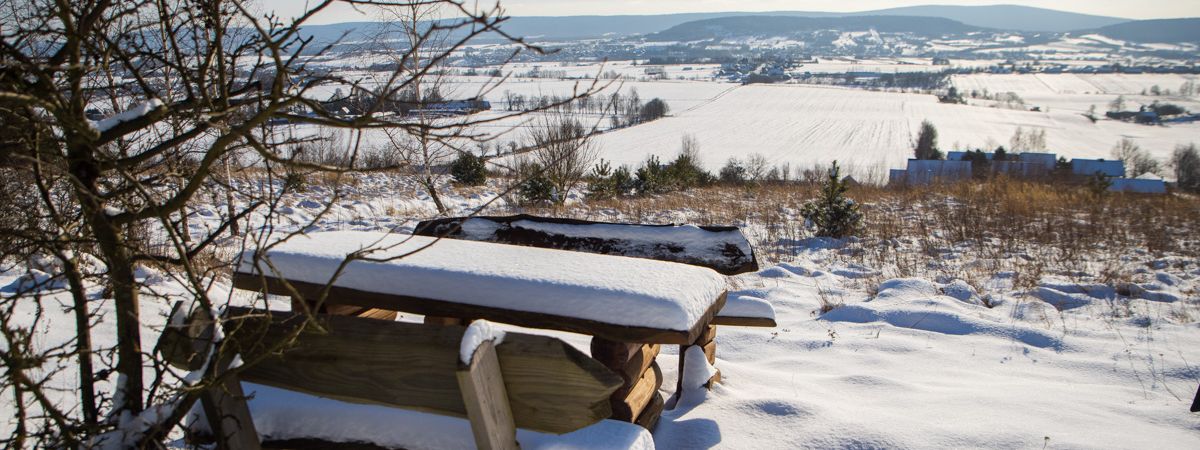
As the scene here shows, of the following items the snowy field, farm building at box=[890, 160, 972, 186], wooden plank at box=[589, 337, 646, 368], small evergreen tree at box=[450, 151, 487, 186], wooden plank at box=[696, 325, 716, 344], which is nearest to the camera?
wooden plank at box=[589, 337, 646, 368]

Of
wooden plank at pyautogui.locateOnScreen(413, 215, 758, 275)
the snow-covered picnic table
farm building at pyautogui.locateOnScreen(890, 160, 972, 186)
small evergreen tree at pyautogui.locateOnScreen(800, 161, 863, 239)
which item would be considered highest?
the snow-covered picnic table

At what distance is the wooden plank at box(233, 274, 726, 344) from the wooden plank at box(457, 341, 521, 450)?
532mm

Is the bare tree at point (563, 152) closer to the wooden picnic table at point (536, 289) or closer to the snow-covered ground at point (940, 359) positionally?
the wooden picnic table at point (536, 289)

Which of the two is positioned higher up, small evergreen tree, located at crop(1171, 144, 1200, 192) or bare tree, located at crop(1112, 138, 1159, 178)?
small evergreen tree, located at crop(1171, 144, 1200, 192)

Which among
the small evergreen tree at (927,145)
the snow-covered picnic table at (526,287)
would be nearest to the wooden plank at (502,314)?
the snow-covered picnic table at (526,287)

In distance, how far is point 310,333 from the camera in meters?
1.67

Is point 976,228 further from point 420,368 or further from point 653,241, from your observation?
point 420,368

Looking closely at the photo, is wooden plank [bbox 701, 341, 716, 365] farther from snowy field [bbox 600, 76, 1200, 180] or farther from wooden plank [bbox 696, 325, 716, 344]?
snowy field [bbox 600, 76, 1200, 180]

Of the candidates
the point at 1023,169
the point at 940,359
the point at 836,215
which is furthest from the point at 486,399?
the point at 1023,169

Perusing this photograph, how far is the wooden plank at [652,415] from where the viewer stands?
2.75 meters

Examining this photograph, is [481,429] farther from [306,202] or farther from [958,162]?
[958,162]

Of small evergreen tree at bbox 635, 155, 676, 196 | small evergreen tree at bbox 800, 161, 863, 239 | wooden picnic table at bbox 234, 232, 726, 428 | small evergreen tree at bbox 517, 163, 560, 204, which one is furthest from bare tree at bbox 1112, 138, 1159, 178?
wooden picnic table at bbox 234, 232, 726, 428

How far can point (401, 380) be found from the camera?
1.60 m

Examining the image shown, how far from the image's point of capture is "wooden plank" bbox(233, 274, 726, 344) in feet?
6.59
